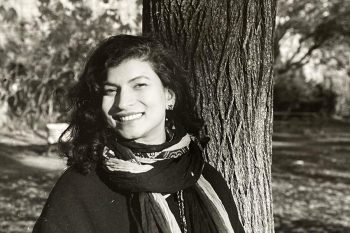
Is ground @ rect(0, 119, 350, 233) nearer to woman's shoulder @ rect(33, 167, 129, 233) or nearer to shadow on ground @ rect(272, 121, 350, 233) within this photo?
shadow on ground @ rect(272, 121, 350, 233)

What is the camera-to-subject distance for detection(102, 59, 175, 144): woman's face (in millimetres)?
2309

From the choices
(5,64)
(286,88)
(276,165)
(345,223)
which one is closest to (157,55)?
(345,223)

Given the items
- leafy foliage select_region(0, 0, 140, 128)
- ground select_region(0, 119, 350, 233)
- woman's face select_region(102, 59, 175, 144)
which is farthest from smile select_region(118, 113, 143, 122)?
leafy foliage select_region(0, 0, 140, 128)

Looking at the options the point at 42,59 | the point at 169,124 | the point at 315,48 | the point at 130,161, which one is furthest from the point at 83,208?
the point at 315,48

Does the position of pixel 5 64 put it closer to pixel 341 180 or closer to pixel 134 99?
pixel 341 180

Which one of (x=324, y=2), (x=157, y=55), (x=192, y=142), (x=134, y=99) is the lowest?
(x=192, y=142)

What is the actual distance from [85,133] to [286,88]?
2547 cm

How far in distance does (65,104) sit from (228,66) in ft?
7.44

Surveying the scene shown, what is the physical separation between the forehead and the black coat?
0.40m

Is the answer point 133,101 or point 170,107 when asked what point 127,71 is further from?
point 170,107

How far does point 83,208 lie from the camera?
2.23 meters

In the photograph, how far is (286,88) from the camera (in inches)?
1071

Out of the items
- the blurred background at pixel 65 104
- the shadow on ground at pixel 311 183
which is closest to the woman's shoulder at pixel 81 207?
the blurred background at pixel 65 104

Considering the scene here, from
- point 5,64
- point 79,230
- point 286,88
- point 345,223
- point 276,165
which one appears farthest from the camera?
point 286,88
